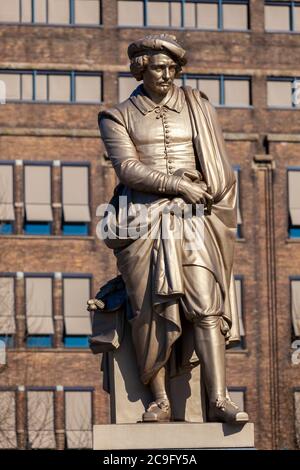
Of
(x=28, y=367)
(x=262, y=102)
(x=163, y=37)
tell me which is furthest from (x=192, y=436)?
(x=262, y=102)

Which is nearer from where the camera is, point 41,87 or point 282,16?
point 41,87

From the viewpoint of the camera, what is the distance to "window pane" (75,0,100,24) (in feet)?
257

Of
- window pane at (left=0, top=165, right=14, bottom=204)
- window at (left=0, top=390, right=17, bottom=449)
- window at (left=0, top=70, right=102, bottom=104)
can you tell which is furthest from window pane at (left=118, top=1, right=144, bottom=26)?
window at (left=0, top=390, right=17, bottom=449)

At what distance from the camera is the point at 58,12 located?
7844 centimetres

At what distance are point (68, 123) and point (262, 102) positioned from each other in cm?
815

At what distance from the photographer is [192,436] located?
17.8 meters

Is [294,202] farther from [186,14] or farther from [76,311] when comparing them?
[76,311]

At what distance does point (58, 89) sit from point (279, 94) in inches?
363

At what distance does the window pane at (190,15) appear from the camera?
78750 mm

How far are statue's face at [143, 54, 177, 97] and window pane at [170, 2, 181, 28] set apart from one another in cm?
5948

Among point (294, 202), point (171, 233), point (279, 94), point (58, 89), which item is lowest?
point (171, 233)

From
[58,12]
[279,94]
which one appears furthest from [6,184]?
[279,94]

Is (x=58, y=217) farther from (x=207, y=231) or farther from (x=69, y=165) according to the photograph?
(x=207, y=231)

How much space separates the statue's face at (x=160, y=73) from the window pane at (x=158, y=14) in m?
59.8
